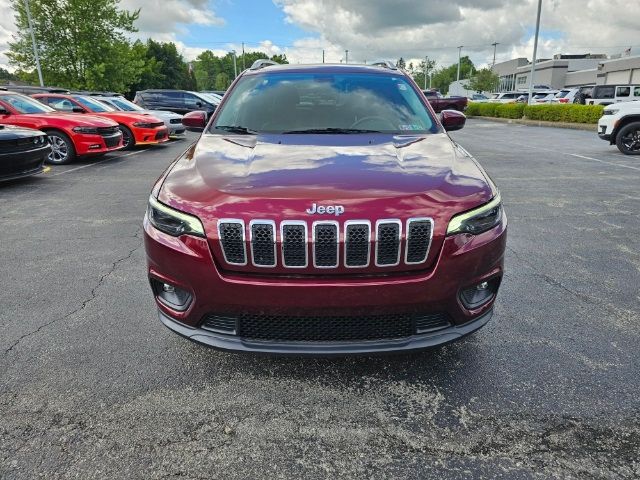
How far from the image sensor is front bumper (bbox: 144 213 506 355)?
7.10ft

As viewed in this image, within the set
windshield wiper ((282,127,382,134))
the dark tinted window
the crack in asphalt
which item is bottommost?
the crack in asphalt

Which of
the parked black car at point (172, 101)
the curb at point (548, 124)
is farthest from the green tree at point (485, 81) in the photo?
the parked black car at point (172, 101)

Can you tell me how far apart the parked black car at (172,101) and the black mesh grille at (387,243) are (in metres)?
20.0

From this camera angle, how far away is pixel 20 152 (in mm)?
7613

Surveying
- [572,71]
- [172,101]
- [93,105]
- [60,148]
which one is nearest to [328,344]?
[60,148]

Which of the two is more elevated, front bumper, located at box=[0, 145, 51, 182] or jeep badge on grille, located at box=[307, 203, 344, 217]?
A: jeep badge on grille, located at box=[307, 203, 344, 217]

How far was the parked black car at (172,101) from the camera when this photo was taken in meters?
20.9

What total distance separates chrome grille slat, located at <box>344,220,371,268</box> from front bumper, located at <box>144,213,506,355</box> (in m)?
0.11

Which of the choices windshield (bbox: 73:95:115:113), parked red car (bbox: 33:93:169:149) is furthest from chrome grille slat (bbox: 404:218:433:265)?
windshield (bbox: 73:95:115:113)

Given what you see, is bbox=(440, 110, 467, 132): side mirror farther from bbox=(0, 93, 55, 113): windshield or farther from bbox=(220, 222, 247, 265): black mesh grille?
bbox=(0, 93, 55, 113): windshield

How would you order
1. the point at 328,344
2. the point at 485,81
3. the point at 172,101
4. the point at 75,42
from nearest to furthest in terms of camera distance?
1. the point at 328,344
2. the point at 172,101
3. the point at 75,42
4. the point at 485,81

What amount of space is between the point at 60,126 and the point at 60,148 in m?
0.49

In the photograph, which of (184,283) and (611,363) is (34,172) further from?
(611,363)

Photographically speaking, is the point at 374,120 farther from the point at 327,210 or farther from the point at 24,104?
the point at 24,104
